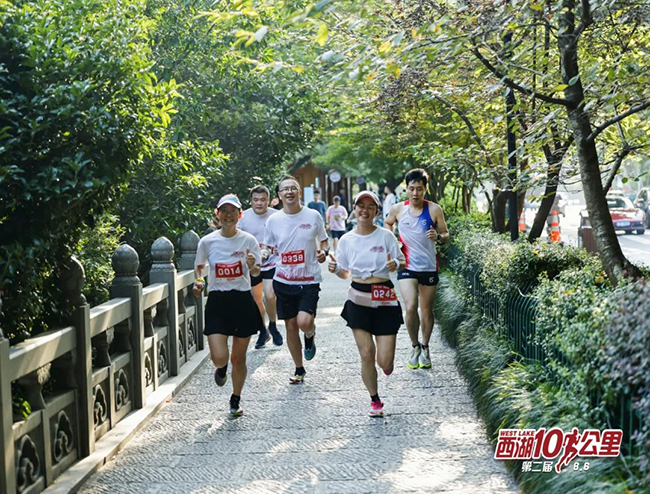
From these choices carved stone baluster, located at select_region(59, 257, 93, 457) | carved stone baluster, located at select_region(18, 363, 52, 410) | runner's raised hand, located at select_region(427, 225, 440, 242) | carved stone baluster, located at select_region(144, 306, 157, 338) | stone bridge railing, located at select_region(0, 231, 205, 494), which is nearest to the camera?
stone bridge railing, located at select_region(0, 231, 205, 494)

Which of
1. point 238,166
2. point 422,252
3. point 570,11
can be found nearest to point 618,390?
point 570,11

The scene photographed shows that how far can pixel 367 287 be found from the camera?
7629 millimetres

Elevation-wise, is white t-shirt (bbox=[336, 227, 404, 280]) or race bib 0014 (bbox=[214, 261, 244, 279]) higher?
white t-shirt (bbox=[336, 227, 404, 280])

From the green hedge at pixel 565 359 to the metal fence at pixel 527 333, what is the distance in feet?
0.10

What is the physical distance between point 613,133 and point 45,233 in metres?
7.54

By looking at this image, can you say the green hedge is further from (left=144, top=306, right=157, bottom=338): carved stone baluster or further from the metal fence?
(left=144, top=306, right=157, bottom=338): carved stone baluster

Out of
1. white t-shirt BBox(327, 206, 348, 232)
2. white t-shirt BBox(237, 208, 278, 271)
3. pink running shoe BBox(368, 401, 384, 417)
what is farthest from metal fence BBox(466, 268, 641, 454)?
white t-shirt BBox(327, 206, 348, 232)

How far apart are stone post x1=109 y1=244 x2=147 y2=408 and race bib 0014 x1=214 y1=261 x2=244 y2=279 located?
2.17ft

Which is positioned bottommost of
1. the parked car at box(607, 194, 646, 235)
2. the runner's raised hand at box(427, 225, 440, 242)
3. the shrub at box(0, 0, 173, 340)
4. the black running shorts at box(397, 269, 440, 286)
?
the parked car at box(607, 194, 646, 235)

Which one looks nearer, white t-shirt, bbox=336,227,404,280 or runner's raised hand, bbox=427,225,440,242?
white t-shirt, bbox=336,227,404,280

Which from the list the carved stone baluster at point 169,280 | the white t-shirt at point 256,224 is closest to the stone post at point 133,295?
the carved stone baluster at point 169,280

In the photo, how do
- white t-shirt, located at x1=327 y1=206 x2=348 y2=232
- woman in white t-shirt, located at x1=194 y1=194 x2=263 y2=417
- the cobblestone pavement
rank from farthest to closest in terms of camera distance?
white t-shirt, located at x1=327 y1=206 x2=348 y2=232, woman in white t-shirt, located at x1=194 y1=194 x2=263 y2=417, the cobblestone pavement

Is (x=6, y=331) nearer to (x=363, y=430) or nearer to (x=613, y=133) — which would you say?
(x=363, y=430)

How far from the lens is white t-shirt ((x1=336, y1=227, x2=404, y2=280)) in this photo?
7.63 metres
